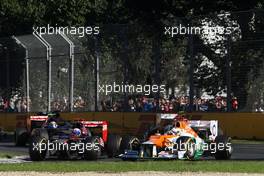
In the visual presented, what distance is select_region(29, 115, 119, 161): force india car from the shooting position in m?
21.4

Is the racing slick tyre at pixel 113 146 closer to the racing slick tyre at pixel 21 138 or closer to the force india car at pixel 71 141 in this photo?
the force india car at pixel 71 141

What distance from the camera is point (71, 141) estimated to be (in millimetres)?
22078

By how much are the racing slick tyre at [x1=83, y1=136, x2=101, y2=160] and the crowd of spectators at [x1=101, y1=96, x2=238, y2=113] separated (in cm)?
1032

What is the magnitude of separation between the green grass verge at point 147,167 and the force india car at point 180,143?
814 mm

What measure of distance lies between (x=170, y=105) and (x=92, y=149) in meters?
11.7

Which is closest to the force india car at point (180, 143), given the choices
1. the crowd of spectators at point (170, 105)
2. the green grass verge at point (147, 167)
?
the green grass verge at point (147, 167)

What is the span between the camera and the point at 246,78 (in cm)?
3039

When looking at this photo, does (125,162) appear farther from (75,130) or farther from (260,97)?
(260,97)

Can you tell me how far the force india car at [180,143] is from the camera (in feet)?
68.2

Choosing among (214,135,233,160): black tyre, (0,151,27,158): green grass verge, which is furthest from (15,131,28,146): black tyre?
(214,135,233,160): black tyre

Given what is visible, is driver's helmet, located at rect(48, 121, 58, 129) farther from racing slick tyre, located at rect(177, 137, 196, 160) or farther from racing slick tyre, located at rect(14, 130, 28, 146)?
racing slick tyre, located at rect(14, 130, 28, 146)

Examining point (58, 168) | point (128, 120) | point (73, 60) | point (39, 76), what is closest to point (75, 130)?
point (58, 168)

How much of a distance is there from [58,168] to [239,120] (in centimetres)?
1349

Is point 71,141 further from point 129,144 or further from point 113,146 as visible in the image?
point 129,144
